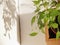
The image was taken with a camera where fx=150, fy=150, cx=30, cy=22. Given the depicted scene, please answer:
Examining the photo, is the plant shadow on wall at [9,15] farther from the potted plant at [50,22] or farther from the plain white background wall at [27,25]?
the potted plant at [50,22]

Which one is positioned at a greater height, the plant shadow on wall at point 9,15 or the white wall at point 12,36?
the plant shadow on wall at point 9,15

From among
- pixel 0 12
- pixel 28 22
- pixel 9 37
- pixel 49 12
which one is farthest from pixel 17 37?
pixel 49 12

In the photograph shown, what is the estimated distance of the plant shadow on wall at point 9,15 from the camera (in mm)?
1595

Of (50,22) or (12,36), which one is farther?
(12,36)

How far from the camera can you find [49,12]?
3.81 feet

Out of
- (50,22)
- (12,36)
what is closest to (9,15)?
(12,36)

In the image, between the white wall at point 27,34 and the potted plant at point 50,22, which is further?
the white wall at point 27,34

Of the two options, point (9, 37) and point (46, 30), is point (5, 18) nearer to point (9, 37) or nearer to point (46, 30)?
point (9, 37)

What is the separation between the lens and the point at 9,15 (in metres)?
1.61

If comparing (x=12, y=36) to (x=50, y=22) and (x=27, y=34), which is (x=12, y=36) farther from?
(x=50, y=22)

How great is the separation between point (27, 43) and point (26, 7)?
41cm

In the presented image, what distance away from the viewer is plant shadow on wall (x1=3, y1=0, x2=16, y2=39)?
5.23 feet

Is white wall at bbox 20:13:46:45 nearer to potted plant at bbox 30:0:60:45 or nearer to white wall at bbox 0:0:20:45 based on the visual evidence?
white wall at bbox 0:0:20:45

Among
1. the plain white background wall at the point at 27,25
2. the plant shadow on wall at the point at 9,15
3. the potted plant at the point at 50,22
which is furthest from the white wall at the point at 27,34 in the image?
the potted plant at the point at 50,22
